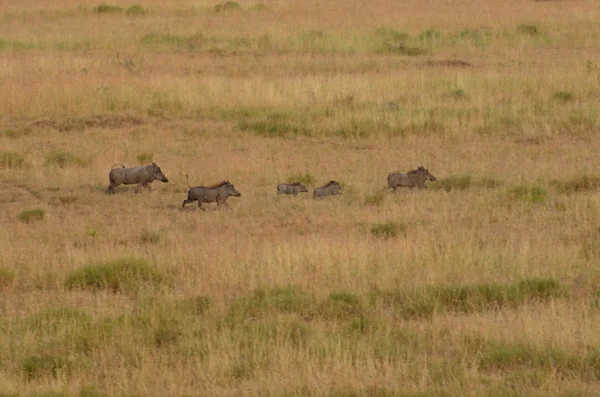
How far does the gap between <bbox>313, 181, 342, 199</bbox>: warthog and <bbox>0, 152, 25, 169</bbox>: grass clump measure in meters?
4.52

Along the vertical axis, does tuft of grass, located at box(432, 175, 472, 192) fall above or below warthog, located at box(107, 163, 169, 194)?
below

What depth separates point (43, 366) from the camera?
724 cm

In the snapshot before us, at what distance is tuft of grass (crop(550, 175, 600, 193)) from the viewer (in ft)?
42.4

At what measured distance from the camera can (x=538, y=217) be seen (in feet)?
38.1

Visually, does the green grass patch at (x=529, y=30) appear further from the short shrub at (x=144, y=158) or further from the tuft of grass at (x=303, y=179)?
the tuft of grass at (x=303, y=179)

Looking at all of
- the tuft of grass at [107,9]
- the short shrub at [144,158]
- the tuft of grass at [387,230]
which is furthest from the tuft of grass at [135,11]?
the tuft of grass at [387,230]

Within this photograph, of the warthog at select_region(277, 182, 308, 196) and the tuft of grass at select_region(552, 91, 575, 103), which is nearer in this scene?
the warthog at select_region(277, 182, 308, 196)

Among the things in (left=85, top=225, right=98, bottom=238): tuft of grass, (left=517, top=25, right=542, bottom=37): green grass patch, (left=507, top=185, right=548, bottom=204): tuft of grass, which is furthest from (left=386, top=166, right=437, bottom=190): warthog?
(left=517, top=25, right=542, bottom=37): green grass patch

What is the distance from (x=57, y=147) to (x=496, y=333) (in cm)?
972

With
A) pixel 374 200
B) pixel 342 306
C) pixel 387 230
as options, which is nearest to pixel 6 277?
pixel 342 306

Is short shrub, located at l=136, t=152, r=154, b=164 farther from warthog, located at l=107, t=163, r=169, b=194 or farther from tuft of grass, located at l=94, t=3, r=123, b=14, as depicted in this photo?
tuft of grass, located at l=94, t=3, r=123, b=14

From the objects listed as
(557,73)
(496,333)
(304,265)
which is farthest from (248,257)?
(557,73)

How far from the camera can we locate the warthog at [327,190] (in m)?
12.6

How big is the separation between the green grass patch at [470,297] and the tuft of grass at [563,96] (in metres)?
9.80
